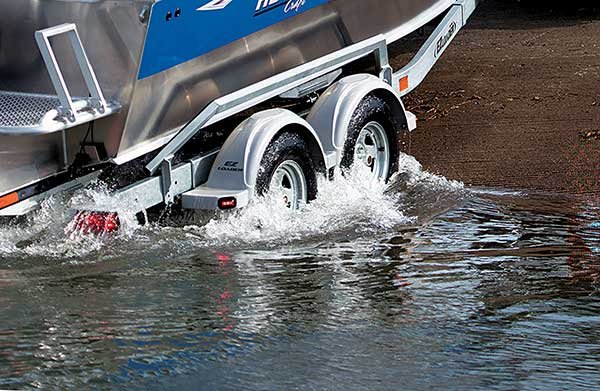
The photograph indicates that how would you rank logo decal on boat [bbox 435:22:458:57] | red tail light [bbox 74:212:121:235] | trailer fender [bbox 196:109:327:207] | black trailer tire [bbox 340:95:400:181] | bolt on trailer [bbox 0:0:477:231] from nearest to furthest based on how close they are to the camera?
bolt on trailer [bbox 0:0:477:231]
red tail light [bbox 74:212:121:235]
trailer fender [bbox 196:109:327:207]
black trailer tire [bbox 340:95:400:181]
logo decal on boat [bbox 435:22:458:57]

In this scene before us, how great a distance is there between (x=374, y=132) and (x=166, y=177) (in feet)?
6.83

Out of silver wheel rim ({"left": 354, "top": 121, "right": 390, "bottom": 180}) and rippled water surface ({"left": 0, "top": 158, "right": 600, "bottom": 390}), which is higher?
silver wheel rim ({"left": 354, "top": 121, "right": 390, "bottom": 180})

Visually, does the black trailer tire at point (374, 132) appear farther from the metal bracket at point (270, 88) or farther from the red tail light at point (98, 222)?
the red tail light at point (98, 222)

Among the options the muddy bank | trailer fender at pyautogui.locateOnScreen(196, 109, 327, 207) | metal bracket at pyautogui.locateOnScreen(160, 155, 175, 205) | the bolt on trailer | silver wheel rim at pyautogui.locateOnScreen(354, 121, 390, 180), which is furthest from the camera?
the muddy bank

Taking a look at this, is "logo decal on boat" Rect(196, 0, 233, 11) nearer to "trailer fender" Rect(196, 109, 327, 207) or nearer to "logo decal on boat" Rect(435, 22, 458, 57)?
"trailer fender" Rect(196, 109, 327, 207)

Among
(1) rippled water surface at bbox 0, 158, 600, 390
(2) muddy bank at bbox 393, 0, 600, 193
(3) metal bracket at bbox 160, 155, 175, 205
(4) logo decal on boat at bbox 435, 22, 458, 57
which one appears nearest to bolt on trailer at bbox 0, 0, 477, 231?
(3) metal bracket at bbox 160, 155, 175, 205

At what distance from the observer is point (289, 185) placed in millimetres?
7867

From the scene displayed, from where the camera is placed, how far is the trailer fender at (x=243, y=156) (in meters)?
7.28

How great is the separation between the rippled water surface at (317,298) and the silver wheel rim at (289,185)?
0.39 feet

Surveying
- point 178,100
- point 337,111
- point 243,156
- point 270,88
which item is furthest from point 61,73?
point 337,111

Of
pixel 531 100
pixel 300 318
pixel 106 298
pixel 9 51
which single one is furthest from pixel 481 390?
pixel 531 100

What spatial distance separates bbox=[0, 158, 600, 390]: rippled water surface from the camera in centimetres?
530

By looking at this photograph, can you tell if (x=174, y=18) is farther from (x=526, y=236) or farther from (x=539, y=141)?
(x=539, y=141)

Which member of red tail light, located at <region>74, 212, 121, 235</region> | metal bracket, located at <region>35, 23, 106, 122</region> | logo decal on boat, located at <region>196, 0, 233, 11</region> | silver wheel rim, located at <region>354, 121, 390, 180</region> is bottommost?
red tail light, located at <region>74, 212, 121, 235</region>
